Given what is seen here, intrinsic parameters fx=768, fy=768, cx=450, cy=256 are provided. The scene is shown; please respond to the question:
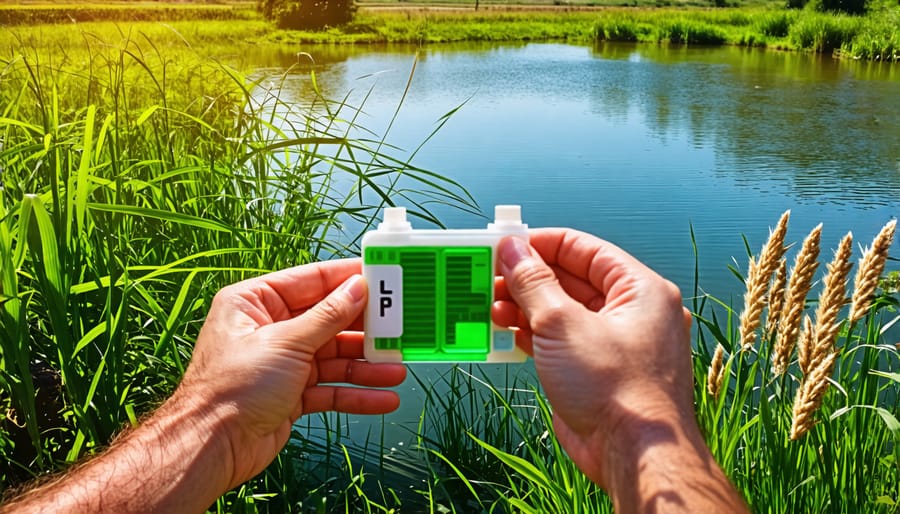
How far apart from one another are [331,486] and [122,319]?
39.8 inches

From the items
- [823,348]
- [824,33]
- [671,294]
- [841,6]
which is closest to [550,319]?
[671,294]

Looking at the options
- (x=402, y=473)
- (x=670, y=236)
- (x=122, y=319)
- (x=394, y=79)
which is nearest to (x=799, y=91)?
(x=394, y=79)

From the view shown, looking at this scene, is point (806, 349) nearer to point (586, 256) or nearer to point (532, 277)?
point (586, 256)

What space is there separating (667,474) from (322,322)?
0.53 m

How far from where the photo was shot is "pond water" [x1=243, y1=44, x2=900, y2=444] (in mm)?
5926

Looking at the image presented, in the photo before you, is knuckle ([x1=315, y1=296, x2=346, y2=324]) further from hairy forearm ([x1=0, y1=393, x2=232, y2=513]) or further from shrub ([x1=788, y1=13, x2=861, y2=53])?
shrub ([x1=788, y1=13, x2=861, y2=53])

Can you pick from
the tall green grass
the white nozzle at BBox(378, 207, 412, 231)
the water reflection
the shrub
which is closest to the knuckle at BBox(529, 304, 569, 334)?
the white nozzle at BBox(378, 207, 412, 231)

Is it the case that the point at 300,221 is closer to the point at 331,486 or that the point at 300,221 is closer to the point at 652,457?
the point at 331,486

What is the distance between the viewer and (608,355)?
1042 mm

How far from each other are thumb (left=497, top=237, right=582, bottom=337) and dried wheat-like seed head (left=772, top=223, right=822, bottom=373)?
0.45m

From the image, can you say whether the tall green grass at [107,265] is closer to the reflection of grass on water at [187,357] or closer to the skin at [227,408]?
the reflection of grass on water at [187,357]

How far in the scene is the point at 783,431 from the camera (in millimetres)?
1557

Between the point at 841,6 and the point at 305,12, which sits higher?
Result: the point at 841,6

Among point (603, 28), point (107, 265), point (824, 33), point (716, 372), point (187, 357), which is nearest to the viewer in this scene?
point (716, 372)
